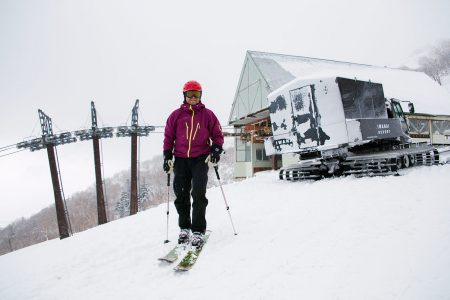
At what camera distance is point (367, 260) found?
111 inches

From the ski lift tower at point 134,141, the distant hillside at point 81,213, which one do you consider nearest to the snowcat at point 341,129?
the ski lift tower at point 134,141

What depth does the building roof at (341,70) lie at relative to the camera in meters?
19.3

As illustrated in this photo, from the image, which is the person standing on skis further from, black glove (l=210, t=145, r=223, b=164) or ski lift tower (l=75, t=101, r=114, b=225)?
ski lift tower (l=75, t=101, r=114, b=225)

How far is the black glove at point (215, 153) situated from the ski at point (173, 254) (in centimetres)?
138

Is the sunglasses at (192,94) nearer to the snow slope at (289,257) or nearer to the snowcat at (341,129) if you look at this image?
the snow slope at (289,257)

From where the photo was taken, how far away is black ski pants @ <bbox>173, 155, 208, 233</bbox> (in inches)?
167

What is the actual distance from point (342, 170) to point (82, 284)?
7.68m

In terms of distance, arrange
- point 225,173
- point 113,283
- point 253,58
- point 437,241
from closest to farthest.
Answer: point 437,241 → point 113,283 → point 253,58 → point 225,173

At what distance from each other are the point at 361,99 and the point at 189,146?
577 cm

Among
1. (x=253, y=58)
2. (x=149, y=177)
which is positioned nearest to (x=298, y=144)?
(x=253, y=58)

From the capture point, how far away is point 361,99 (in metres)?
7.77

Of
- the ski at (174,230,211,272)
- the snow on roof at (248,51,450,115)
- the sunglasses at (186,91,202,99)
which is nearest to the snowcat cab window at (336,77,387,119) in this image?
the sunglasses at (186,91,202,99)

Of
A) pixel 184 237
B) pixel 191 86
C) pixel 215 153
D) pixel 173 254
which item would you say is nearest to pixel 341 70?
pixel 191 86

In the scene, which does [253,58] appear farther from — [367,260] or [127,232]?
[367,260]
